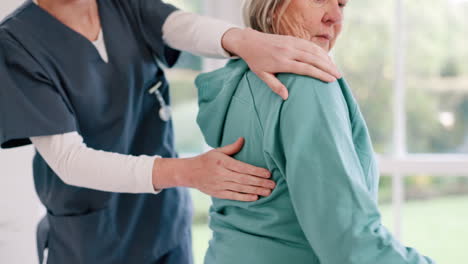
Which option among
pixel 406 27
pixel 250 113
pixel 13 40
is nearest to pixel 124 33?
pixel 13 40

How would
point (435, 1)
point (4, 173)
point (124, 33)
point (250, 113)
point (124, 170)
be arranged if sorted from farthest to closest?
point (435, 1)
point (4, 173)
point (124, 33)
point (124, 170)
point (250, 113)

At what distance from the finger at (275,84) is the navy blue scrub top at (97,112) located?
1.68 ft

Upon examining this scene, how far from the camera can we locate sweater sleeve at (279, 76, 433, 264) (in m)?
0.99

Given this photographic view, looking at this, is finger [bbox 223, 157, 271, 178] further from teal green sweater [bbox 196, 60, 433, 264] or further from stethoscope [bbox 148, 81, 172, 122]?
stethoscope [bbox 148, 81, 172, 122]

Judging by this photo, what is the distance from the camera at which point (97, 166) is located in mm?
1334

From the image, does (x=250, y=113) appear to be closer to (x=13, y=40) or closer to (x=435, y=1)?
(x=13, y=40)

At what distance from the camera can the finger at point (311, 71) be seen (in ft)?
3.50

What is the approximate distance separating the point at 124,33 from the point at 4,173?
2.72ft

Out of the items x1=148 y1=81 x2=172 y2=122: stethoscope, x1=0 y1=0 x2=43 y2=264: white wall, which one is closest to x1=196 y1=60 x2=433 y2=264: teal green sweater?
x1=148 y1=81 x2=172 y2=122: stethoscope

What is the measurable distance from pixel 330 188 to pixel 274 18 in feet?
1.40

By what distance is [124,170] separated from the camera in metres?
1.32

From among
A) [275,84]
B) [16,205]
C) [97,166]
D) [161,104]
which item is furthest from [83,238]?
[275,84]

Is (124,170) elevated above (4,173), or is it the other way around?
(124,170)

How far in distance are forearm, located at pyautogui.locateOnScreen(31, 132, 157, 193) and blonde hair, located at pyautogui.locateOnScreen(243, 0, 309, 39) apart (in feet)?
1.29
